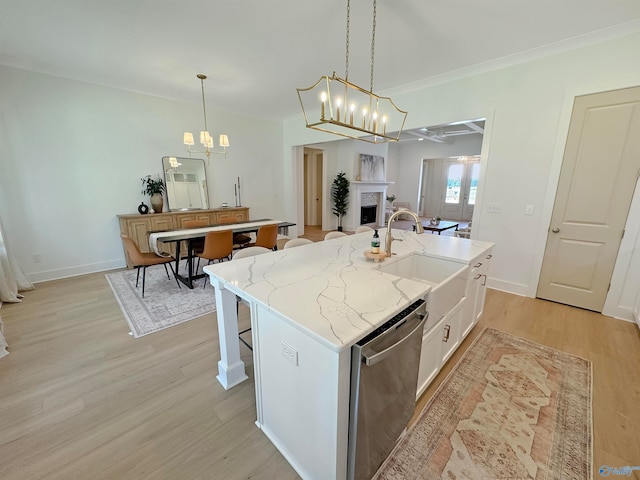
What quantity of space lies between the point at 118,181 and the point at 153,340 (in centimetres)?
310

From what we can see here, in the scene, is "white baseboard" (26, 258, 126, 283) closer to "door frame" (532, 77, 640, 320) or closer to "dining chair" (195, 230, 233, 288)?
"dining chair" (195, 230, 233, 288)

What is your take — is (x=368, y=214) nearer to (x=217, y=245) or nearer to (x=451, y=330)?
(x=217, y=245)

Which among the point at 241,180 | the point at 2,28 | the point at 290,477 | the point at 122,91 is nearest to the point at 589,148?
the point at 290,477

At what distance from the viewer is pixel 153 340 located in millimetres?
2309

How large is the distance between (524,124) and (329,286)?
3200mm

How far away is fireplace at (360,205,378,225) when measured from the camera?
26.8 feet

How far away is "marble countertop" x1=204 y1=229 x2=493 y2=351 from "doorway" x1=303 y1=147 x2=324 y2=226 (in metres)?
6.12

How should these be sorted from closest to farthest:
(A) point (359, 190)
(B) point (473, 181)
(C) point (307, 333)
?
(C) point (307, 333), (A) point (359, 190), (B) point (473, 181)

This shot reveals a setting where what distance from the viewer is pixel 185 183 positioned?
480 centimetres

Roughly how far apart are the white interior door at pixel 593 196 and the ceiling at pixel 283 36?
0.72 meters

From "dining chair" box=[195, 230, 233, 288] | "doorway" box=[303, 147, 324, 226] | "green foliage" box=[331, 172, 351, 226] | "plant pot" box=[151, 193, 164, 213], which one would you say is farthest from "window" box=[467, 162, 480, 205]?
"plant pot" box=[151, 193, 164, 213]

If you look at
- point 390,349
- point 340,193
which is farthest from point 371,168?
point 390,349

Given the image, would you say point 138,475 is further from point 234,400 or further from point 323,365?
point 323,365

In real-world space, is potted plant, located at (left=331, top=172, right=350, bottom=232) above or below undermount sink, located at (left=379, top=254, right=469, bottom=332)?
above
